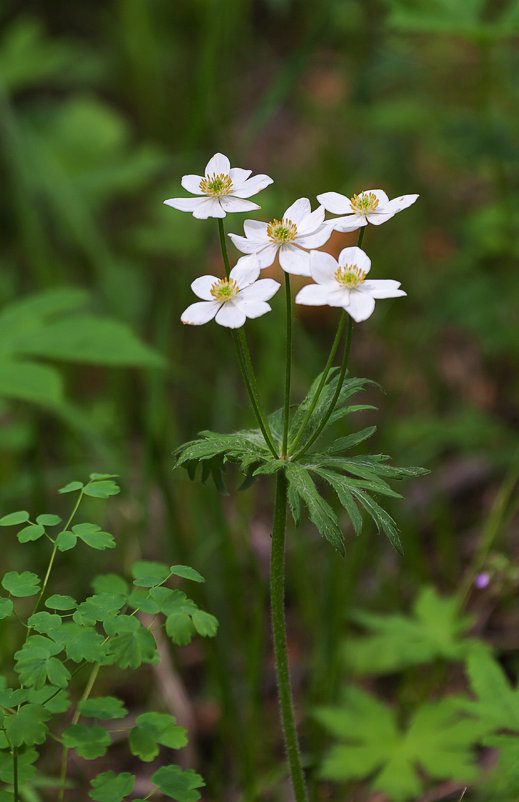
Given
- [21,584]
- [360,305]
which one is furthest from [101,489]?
[360,305]

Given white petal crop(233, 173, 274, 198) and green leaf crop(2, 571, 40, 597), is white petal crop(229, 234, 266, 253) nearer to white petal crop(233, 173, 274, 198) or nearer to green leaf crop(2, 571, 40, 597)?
white petal crop(233, 173, 274, 198)

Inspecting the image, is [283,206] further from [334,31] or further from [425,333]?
[334,31]

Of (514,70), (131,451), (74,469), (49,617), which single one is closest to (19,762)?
(49,617)

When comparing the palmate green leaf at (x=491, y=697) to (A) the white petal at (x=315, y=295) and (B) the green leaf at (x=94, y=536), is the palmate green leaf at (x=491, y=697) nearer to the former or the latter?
(B) the green leaf at (x=94, y=536)

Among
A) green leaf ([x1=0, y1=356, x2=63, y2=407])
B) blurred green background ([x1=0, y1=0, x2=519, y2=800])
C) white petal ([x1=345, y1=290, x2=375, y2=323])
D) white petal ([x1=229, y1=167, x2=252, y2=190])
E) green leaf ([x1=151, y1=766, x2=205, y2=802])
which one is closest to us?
white petal ([x1=345, y1=290, x2=375, y2=323])

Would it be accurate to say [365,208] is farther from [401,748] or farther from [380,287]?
[401,748]

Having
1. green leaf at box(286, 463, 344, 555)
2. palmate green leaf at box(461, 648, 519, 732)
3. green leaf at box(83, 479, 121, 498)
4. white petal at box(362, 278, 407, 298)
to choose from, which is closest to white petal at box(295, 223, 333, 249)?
white petal at box(362, 278, 407, 298)
